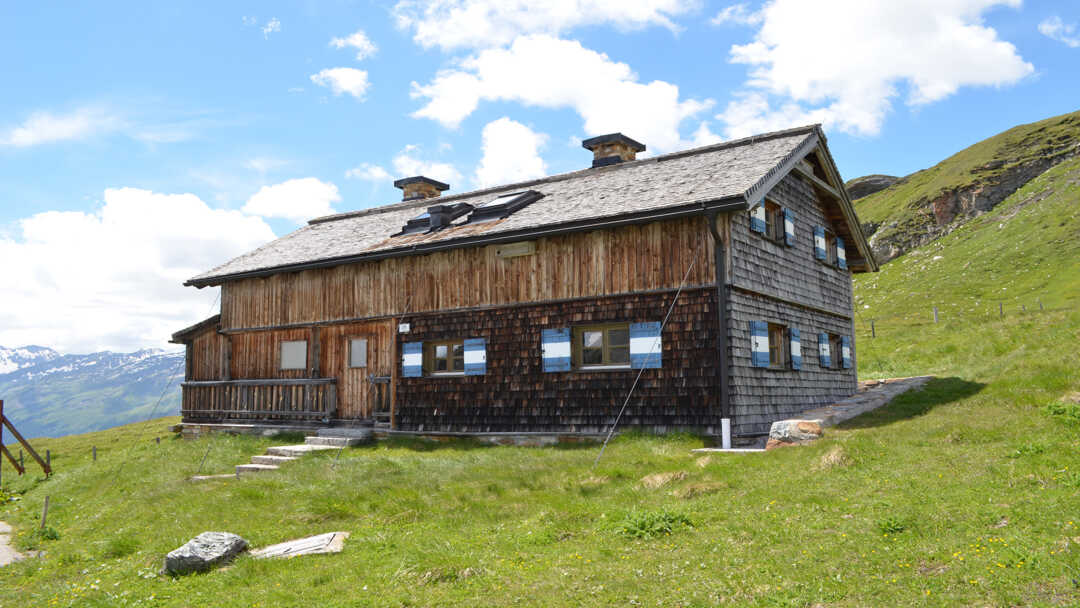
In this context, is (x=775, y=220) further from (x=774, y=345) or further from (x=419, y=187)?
(x=419, y=187)

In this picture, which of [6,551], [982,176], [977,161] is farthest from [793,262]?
[977,161]

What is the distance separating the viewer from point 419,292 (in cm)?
2064

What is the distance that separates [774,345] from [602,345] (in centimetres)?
448

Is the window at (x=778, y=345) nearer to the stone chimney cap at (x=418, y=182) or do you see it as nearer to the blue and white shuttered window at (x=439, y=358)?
the blue and white shuttered window at (x=439, y=358)

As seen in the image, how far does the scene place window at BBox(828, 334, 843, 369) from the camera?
23031mm

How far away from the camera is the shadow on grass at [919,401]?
16064mm

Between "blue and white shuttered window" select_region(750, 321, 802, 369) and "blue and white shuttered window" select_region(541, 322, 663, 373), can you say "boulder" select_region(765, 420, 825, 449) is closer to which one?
"blue and white shuttered window" select_region(750, 321, 802, 369)

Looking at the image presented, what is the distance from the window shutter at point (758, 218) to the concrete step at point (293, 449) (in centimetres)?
1127

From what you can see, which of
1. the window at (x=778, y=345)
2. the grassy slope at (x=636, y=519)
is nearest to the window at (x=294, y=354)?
the grassy slope at (x=636, y=519)

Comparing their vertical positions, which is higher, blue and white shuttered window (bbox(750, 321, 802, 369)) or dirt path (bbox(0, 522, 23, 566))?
blue and white shuttered window (bbox(750, 321, 802, 369))

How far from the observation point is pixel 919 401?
1830 cm

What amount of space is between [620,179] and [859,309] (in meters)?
41.8

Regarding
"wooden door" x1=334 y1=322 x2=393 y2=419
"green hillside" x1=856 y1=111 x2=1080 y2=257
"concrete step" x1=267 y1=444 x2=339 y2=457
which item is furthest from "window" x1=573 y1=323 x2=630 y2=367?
"green hillside" x1=856 y1=111 x2=1080 y2=257

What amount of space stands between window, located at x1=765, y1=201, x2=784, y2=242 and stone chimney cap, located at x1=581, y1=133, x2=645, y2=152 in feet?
19.0
